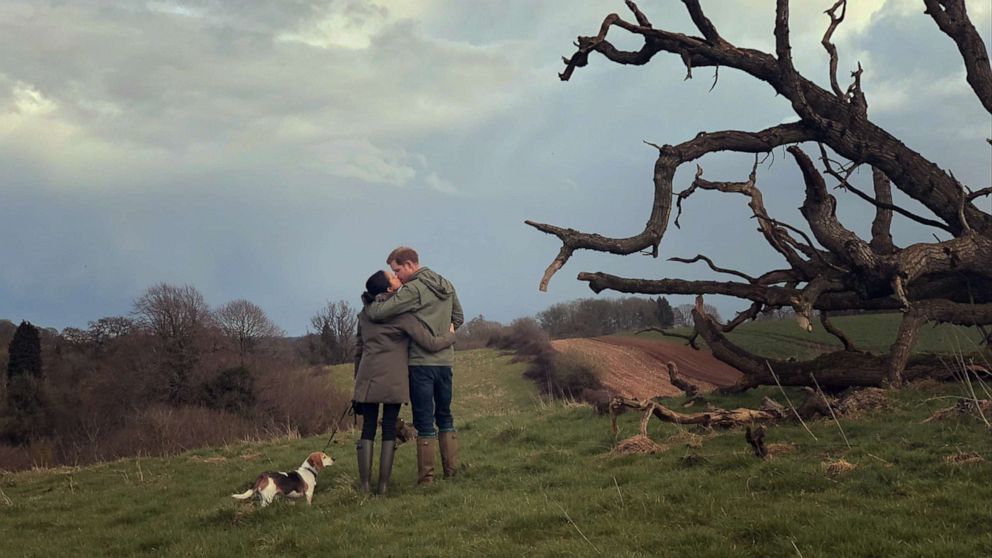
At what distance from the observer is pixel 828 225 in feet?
40.6

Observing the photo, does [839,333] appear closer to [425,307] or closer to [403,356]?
[425,307]

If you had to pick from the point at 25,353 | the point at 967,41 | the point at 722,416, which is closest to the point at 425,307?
the point at 722,416

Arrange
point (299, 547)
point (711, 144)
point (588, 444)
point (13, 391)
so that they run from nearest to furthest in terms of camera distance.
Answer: point (299, 547), point (588, 444), point (711, 144), point (13, 391)

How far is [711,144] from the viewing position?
44.7 ft

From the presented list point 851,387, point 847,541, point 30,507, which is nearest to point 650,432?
point 851,387

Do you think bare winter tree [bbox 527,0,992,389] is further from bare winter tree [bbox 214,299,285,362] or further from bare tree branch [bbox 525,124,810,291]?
bare winter tree [bbox 214,299,285,362]

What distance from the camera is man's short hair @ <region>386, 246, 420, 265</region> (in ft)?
26.9

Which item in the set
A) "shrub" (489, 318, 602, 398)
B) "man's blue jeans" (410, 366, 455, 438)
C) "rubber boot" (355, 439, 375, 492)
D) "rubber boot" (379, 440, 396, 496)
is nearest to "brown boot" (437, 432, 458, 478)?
"man's blue jeans" (410, 366, 455, 438)

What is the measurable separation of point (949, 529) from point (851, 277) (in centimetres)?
777

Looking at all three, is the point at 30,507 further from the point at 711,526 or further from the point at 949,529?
the point at 949,529

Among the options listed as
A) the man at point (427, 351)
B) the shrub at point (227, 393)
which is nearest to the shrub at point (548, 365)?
the shrub at point (227, 393)

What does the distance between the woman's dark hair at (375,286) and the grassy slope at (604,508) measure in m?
2.06

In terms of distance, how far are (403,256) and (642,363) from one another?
3766cm

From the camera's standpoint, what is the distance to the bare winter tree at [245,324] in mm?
53969
